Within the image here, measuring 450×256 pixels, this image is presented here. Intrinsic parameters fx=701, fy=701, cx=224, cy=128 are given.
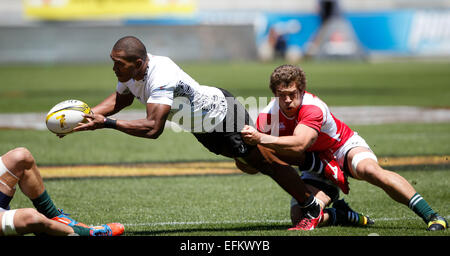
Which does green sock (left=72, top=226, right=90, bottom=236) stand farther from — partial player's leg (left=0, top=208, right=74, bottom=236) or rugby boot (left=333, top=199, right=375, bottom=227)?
rugby boot (left=333, top=199, right=375, bottom=227)

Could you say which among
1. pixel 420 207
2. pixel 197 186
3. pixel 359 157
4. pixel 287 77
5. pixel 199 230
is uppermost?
pixel 287 77

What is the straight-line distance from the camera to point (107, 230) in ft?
20.8

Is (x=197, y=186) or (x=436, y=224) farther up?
(x=436, y=224)

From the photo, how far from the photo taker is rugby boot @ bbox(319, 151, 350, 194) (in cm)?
694

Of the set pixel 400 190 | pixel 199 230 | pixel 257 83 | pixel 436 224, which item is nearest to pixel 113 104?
pixel 199 230

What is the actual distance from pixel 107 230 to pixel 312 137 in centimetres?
207

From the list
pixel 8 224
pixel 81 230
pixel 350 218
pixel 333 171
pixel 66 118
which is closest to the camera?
pixel 8 224

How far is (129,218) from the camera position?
7.48m

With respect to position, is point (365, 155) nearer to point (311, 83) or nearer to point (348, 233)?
point (348, 233)

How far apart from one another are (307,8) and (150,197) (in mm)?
47761

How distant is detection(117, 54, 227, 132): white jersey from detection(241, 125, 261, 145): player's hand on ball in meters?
0.49

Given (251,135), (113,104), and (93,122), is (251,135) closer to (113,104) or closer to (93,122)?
(93,122)

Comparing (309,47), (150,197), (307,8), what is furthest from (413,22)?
(150,197)

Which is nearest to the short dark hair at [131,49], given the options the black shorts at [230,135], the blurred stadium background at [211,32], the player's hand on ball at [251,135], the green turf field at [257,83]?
the black shorts at [230,135]
